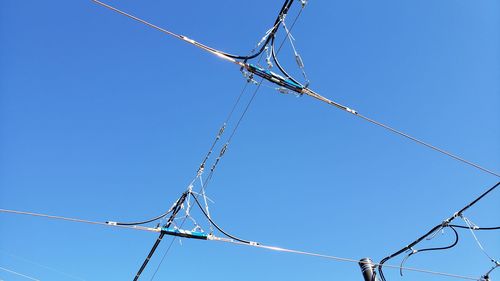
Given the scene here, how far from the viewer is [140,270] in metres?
7.25

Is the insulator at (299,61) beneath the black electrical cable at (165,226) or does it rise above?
above

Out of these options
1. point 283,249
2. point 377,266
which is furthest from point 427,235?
point 283,249

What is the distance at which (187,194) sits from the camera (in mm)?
7730

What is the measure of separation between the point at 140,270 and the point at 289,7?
579cm

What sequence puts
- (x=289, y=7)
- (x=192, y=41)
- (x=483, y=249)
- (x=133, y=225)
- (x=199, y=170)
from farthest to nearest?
(x=199, y=170), (x=483, y=249), (x=133, y=225), (x=289, y=7), (x=192, y=41)

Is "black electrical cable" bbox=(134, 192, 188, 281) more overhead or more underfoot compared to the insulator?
more underfoot

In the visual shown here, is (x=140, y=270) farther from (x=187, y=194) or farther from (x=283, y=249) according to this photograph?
(x=283, y=249)

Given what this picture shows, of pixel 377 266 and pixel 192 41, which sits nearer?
pixel 192 41

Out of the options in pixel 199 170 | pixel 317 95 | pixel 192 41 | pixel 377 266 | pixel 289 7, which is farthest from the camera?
pixel 199 170

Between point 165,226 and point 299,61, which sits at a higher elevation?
point 299,61

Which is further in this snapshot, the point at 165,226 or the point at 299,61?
the point at 165,226

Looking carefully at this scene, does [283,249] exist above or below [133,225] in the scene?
below

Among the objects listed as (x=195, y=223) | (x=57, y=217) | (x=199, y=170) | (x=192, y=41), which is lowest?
(x=57, y=217)

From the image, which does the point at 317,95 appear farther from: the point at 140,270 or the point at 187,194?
the point at 140,270
